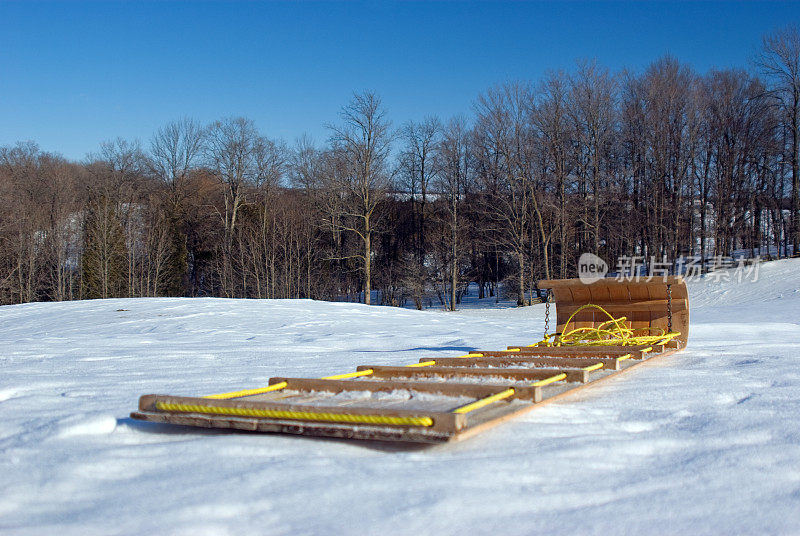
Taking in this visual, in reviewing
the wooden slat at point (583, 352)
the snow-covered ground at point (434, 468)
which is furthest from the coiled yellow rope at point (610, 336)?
the snow-covered ground at point (434, 468)

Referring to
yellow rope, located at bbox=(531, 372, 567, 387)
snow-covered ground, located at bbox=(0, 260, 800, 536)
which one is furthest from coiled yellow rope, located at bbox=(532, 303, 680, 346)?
yellow rope, located at bbox=(531, 372, 567, 387)

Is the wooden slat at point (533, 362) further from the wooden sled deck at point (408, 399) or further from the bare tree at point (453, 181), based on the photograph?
the bare tree at point (453, 181)

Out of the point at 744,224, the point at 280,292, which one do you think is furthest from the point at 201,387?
the point at 744,224

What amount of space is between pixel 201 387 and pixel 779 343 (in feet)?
23.3

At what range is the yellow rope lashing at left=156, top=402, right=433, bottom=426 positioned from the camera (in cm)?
293

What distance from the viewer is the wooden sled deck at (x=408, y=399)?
2.98m

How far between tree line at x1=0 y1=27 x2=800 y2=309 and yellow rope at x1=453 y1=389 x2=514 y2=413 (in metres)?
26.3

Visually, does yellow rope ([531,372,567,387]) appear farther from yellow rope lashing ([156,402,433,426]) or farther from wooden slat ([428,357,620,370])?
yellow rope lashing ([156,402,433,426])

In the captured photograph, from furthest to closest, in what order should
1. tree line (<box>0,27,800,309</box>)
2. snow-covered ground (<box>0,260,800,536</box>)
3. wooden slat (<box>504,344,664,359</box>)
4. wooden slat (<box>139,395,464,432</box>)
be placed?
tree line (<box>0,27,800,309</box>) → wooden slat (<box>504,344,664,359</box>) → wooden slat (<box>139,395,464,432</box>) → snow-covered ground (<box>0,260,800,536</box>)

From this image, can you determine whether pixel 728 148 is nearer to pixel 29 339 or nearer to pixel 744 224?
pixel 744 224

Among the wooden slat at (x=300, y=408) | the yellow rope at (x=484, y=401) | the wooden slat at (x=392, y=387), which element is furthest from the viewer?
the wooden slat at (x=392, y=387)

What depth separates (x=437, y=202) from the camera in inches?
1575

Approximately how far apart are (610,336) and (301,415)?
591cm

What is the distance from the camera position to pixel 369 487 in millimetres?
2477
